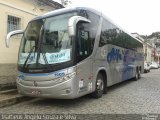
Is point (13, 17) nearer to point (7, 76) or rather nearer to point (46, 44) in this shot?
point (7, 76)

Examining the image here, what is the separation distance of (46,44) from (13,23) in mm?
5170

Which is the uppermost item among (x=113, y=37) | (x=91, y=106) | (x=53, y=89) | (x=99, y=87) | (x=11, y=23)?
(x=11, y=23)

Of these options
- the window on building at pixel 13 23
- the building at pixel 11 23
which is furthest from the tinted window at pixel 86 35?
the window on building at pixel 13 23

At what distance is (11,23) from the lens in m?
13.1

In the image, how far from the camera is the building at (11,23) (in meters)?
12.3

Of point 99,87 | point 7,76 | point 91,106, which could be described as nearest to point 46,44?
point 91,106

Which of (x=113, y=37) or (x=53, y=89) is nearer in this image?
(x=53, y=89)

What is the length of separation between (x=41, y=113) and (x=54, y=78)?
3.67 ft

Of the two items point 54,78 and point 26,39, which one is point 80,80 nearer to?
point 54,78

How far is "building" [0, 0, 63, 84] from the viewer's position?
12258 millimetres

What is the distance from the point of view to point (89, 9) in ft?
32.3

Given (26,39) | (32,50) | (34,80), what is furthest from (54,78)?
(26,39)

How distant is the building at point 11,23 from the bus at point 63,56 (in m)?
3.08

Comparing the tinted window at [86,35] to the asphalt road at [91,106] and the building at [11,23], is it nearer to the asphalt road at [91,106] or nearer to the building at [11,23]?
the asphalt road at [91,106]
